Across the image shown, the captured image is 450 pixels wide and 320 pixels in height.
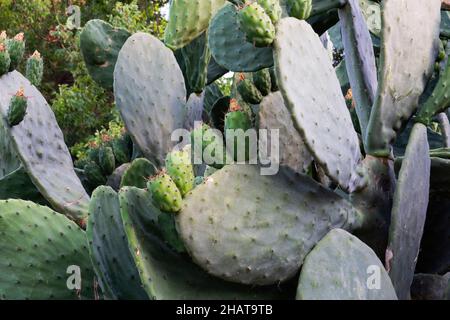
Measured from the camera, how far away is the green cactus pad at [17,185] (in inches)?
96.5

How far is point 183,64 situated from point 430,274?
1345 millimetres

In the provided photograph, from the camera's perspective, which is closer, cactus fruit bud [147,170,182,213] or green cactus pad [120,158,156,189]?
cactus fruit bud [147,170,182,213]

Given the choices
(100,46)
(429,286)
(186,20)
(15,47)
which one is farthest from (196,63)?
(429,286)

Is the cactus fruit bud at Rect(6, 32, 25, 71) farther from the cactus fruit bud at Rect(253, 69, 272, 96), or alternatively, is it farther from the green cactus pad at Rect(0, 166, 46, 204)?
the cactus fruit bud at Rect(253, 69, 272, 96)

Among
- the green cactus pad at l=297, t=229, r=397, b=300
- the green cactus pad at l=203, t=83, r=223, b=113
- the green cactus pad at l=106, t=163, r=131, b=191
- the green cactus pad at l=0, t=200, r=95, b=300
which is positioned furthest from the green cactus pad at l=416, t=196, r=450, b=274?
the green cactus pad at l=203, t=83, r=223, b=113

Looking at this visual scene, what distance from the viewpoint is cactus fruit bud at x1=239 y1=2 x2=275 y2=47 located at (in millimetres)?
1488

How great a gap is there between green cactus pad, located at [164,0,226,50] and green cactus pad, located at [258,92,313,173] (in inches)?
28.6

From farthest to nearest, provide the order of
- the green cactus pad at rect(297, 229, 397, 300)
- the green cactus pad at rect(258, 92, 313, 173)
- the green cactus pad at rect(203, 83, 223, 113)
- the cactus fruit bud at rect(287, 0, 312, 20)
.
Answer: the green cactus pad at rect(203, 83, 223, 113)
the green cactus pad at rect(258, 92, 313, 173)
the cactus fruit bud at rect(287, 0, 312, 20)
the green cactus pad at rect(297, 229, 397, 300)

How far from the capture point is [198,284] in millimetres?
1523

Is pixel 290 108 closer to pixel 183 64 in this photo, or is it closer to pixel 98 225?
pixel 98 225

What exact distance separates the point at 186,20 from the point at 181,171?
1.29 m

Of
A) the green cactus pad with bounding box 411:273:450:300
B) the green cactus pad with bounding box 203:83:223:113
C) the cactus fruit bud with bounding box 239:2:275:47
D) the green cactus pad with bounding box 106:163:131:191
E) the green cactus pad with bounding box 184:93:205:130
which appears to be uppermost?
the cactus fruit bud with bounding box 239:2:275:47

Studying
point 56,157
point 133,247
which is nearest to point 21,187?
point 56,157

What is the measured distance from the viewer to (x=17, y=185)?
248cm
